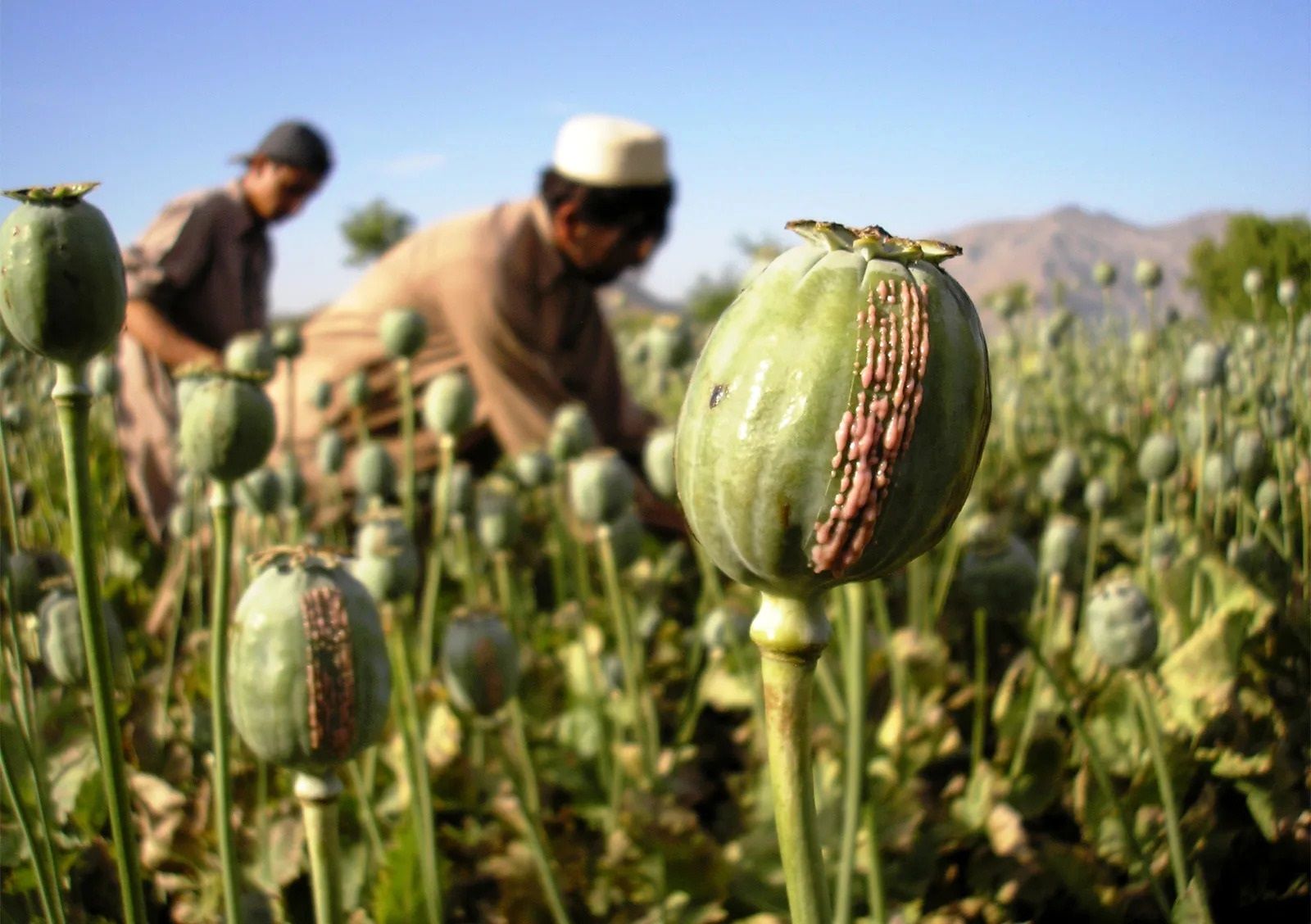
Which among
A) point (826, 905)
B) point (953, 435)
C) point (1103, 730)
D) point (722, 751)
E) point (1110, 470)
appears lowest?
point (722, 751)

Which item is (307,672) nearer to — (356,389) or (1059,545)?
(1059,545)

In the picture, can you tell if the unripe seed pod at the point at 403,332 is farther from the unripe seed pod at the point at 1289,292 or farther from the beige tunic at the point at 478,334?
the unripe seed pod at the point at 1289,292

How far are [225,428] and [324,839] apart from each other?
1.17 ft

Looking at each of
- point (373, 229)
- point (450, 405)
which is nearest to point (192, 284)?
point (450, 405)

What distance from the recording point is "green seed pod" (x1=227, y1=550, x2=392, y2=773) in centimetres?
72

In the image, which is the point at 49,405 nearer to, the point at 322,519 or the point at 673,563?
the point at 322,519

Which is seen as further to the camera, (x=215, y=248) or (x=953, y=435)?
(x=215, y=248)

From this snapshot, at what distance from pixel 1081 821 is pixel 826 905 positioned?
3.41 feet

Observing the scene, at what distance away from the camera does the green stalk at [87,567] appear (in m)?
0.64

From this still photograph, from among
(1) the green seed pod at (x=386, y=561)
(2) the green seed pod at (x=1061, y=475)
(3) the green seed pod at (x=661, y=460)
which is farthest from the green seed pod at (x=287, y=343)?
(2) the green seed pod at (x=1061, y=475)

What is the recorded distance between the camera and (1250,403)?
1433 mm

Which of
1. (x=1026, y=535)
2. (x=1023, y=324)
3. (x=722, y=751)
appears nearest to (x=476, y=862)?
(x=722, y=751)

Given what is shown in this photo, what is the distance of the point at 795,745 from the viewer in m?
0.46

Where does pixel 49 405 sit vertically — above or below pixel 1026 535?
above
